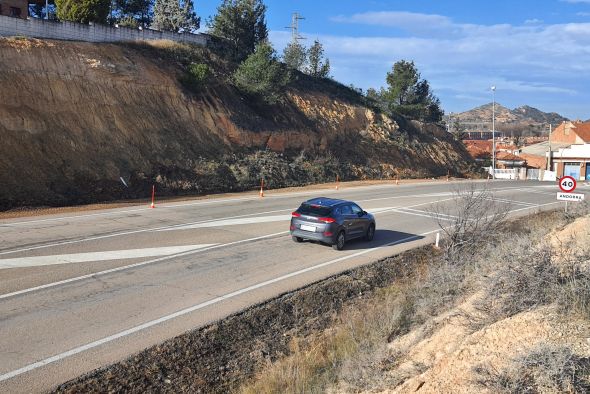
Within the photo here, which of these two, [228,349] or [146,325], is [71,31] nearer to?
[146,325]

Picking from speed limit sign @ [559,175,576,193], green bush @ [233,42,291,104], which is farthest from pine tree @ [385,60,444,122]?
speed limit sign @ [559,175,576,193]

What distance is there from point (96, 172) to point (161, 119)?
6706 mm

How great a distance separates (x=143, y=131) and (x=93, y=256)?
16.1 meters

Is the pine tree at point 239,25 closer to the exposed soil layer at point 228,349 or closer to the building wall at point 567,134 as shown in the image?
the exposed soil layer at point 228,349

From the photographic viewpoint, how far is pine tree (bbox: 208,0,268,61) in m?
42.8

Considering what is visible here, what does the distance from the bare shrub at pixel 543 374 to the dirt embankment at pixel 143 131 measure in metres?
19.2

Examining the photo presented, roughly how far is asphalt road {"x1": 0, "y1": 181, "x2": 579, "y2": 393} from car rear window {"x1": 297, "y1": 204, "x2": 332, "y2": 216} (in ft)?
3.42

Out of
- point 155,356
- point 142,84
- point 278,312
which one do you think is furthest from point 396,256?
point 142,84

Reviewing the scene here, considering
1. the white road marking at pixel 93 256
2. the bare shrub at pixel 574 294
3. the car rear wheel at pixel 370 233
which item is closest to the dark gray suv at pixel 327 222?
the car rear wheel at pixel 370 233

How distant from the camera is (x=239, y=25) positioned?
1706 inches

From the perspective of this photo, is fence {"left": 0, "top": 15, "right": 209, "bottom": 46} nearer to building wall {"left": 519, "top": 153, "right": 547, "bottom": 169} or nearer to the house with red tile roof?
building wall {"left": 519, "top": 153, "right": 547, "bottom": 169}

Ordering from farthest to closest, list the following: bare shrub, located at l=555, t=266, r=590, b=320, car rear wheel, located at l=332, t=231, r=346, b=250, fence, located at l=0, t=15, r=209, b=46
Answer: fence, located at l=0, t=15, r=209, b=46 → car rear wheel, located at l=332, t=231, r=346, b=250 → bare shrub, located at l=555, t=266, r=590, b=320

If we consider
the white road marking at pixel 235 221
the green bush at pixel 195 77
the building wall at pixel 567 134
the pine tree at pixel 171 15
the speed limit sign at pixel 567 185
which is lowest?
the white road marking at pixel 235 221

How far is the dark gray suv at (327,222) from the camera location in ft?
50.2
